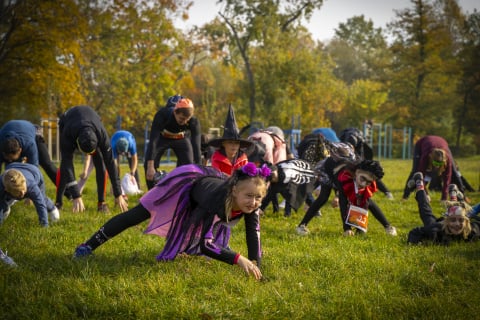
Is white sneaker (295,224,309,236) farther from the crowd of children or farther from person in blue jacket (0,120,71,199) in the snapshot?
person in blue jacket (0,120,71,199)

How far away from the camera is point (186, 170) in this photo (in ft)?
16.6

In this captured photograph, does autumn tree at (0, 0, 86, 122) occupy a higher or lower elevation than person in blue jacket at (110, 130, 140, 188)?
higher

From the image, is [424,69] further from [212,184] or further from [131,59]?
[212,184]

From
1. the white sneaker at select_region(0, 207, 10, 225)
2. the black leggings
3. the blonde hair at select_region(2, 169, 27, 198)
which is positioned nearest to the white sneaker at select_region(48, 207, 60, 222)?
the white sneaker at select_region(0, 207, 10, 225)

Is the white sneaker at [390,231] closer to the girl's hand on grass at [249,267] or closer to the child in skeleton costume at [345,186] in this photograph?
the child in skeleton costume at [345,186]

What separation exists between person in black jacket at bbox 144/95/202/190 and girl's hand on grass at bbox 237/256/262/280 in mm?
3992

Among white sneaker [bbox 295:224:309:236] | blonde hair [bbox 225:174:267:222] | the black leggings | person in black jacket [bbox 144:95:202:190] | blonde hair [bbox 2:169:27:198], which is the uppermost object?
person in black jacket [bbox 144:95:202:190]

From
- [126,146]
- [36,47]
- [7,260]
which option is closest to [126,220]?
[7,260]

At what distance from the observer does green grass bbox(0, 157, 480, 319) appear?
12.8 ft

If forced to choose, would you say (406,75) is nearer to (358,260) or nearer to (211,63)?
(211,63)

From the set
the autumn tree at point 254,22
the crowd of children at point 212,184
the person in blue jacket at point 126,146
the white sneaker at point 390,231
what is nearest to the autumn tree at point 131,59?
the autumn tree at point 254,22

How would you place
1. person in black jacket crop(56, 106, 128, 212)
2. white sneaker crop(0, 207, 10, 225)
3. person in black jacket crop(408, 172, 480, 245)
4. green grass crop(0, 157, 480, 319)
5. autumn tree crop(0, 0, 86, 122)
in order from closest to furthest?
green grass crop(0, 157, 480, 319) < person in black jacket crop(408, 172, 480, 245) < white sneaker crop(0, 207, 10, 225) < person in black jacket crop(56, 106, 128, 212) < autumn tree crop(0, 0, 86, 122)

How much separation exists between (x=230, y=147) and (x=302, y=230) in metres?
1.74

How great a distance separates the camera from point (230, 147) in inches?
267
